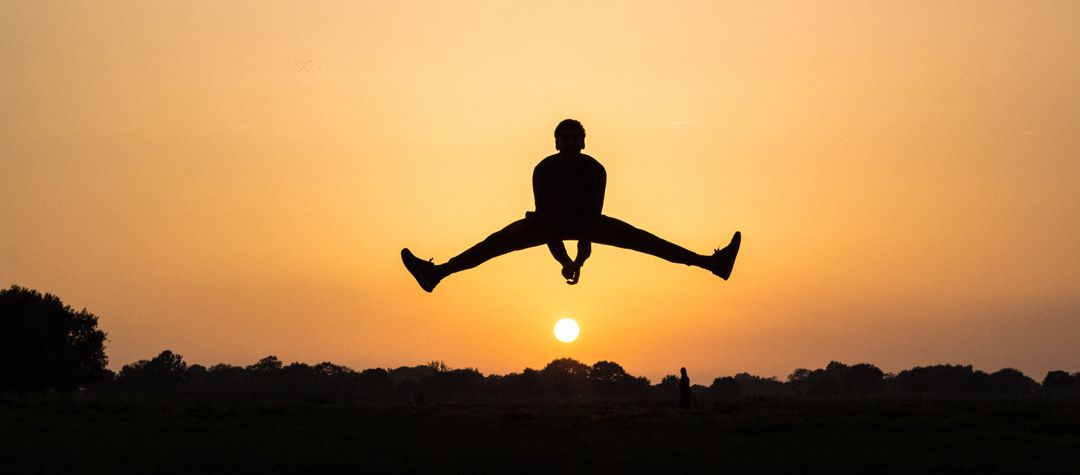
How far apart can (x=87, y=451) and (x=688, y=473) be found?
27983mm

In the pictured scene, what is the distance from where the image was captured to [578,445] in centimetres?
5409

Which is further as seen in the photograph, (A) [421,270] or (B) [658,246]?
(A) [421,270]

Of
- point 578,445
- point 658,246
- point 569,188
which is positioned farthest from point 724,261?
point 578,445

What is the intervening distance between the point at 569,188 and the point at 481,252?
1.48m

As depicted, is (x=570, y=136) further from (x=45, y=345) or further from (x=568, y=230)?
(x=45, y=345)

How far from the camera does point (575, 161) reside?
1043 cm

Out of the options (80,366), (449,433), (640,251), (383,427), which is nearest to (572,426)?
(449,433)

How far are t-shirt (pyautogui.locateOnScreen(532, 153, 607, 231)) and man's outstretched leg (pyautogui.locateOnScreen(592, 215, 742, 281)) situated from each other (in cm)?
34

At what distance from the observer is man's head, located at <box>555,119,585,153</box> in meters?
10.4

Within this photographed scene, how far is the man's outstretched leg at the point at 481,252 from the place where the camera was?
37.1 ft

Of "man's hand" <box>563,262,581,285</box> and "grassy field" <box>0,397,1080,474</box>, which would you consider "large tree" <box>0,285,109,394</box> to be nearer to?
"grassy field" <box>0,397,1080,474</box>

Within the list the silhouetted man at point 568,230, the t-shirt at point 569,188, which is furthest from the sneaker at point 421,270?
the t-shirt at point 569,188

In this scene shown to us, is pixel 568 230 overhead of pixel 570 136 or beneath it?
beneath

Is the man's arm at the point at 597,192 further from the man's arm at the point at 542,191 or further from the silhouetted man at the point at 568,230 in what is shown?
the man's arm at the point at 542,191
